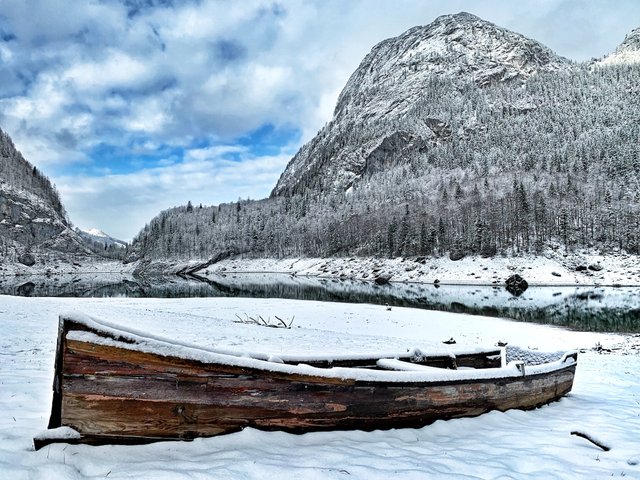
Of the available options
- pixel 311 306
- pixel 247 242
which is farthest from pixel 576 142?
pixel 311 306

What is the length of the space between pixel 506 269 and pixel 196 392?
3352 inches

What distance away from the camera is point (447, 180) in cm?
16775

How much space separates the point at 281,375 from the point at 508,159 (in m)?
180

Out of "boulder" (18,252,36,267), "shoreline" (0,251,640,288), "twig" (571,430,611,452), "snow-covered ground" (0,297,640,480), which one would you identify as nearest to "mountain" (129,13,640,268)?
"shoreline" (0,251,640,288)

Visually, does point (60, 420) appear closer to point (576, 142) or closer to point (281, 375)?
point (281, 375)

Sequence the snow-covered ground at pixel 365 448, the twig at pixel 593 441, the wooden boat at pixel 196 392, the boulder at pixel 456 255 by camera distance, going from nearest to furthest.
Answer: the snow-covered ground at pixel 365 448 → the wooden boat at pixel 196 392 → the twig at pixel 593 441 → the boulder at pixel 456 255

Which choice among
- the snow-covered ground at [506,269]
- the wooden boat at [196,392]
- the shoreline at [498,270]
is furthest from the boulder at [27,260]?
the wooden boat at [196,392]

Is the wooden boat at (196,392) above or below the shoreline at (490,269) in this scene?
below

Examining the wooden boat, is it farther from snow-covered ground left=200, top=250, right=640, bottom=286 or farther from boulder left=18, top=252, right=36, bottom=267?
boulder left=18, top=252, right=36, bottom=267

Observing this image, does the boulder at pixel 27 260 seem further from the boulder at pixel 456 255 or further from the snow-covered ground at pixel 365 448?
the snow-covered ground at pixel 365 448

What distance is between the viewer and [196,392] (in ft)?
14.0

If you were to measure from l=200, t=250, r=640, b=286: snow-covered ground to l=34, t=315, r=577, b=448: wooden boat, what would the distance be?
73.9 m

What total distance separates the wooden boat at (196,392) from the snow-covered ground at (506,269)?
73919mm

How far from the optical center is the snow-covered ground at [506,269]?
7075 cm
